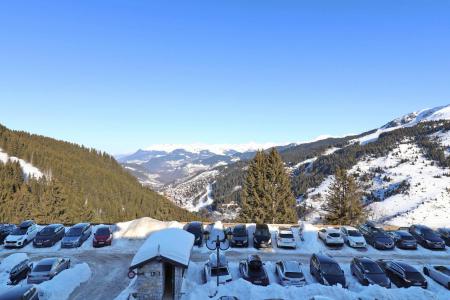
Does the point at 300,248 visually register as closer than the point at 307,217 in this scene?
Yes

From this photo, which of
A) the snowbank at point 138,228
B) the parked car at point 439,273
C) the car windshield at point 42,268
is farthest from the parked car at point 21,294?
the parked car at point 439,273

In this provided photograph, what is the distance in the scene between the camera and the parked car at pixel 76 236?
3152 centimetres

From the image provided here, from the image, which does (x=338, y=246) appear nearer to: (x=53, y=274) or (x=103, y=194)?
(x=53, y=274)

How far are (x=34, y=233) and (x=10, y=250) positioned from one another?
3.22 m

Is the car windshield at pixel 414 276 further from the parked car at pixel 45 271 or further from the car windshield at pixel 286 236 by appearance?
the parked car at pixel 45 271

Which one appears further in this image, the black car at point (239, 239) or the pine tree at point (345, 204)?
the pine tree at point (345, 204)

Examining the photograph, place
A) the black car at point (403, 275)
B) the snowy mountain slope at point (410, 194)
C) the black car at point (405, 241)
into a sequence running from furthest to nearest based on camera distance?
1. the snowy mountain slope at point (410, 194)
2. the black car at point (405, 241)
3. the black car at point (403, 275)

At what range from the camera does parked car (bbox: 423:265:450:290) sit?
22.5m

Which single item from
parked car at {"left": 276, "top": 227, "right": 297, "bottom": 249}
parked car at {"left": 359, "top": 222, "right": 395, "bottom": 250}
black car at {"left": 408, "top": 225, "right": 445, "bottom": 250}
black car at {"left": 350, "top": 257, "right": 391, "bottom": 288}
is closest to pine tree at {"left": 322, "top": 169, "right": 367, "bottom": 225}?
black car at {"left": 408, "top": 225, "right": 445, "bottom": 250}

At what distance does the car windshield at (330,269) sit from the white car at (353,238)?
30.8ft

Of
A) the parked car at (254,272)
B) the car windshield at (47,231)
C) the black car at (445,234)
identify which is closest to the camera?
the parked car at (254,272)

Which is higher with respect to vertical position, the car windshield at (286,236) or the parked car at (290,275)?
the car windshield at (286,236)

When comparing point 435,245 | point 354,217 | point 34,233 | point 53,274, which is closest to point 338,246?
point 435,245

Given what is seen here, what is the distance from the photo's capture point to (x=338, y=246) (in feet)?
104
